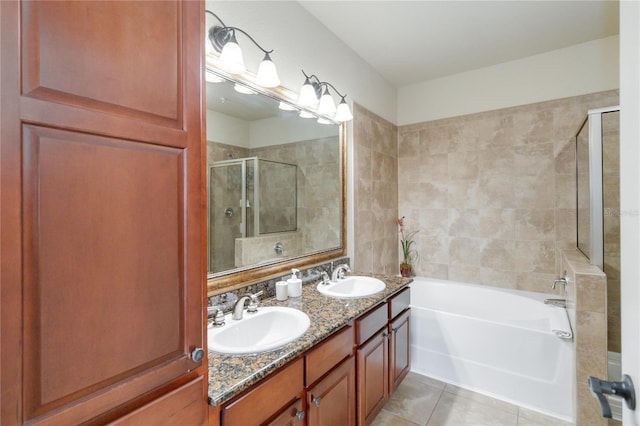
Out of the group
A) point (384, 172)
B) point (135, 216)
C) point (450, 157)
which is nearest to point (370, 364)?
point (135, 216)

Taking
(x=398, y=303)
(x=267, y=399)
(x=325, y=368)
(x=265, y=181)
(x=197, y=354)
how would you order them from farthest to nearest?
(x=398, y=303), (x=265, y=181), (x=325, y=368), (x=267, y=399), (x=197, y=354)

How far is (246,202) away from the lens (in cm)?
172

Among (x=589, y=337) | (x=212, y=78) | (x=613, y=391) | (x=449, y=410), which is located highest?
(x=212, y=78)

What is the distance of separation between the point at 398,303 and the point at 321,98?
152 centimetres

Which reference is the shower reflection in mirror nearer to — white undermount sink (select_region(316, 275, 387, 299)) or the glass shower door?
the glass shower door

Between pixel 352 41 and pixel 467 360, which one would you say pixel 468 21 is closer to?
pixel 352 41

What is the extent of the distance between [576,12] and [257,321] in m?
3.01

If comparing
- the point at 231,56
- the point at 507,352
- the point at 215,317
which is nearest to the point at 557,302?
the point at 507,352

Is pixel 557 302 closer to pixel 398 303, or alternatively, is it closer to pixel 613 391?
pixel 398 303

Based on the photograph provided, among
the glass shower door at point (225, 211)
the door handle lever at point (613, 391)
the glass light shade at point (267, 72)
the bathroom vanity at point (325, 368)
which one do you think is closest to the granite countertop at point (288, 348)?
the bathroom vanity at point (325, 368)

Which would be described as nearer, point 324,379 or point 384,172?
point 324,379

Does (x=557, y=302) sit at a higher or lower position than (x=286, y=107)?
lower

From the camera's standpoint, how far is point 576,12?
85.0 inches

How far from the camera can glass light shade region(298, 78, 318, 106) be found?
1.94 m
